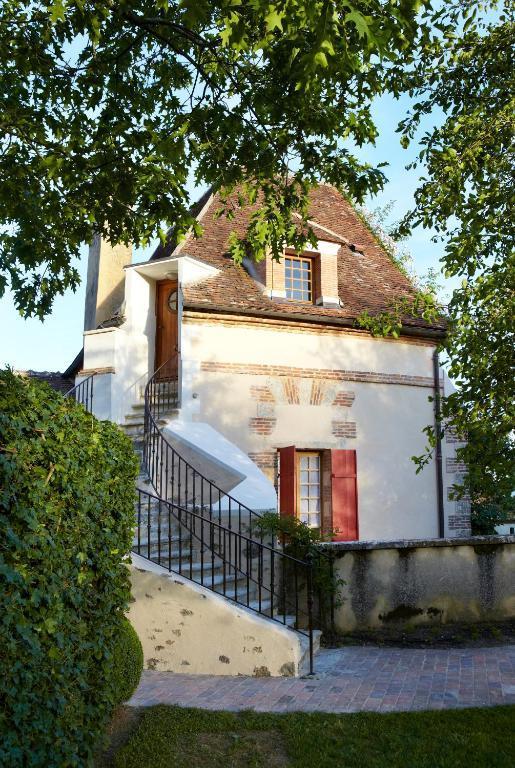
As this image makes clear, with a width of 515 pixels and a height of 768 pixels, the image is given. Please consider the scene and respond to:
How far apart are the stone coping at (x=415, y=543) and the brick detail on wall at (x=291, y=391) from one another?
4.62m

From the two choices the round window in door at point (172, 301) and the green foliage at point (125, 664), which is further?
the round window in door at point (172, 301)

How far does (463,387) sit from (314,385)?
Result: 4879mm

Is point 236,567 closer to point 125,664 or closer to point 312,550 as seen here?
point 312,550

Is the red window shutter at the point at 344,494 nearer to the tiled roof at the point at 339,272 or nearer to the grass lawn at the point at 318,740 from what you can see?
the tiled roof at the point at 339,272

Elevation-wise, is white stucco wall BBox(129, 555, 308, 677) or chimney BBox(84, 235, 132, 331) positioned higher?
chimney BBox(84, 235, 132, 331)

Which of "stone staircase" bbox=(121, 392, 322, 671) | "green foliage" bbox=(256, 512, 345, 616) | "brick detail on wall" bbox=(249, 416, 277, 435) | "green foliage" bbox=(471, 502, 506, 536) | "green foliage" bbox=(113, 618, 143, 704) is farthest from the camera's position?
"green foliage" bbox=(471, 502, 506, 536)

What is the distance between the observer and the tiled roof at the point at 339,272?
1320 cm

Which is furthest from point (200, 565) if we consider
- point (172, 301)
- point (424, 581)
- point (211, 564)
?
point (172, 301)

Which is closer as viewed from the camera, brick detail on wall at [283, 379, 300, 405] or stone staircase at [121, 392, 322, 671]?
stone staircase at [121, 392, 322, 671]

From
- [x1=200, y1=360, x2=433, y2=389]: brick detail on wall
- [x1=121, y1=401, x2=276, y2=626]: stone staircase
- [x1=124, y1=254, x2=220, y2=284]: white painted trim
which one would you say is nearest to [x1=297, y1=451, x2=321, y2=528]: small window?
[x1=200, y1=360, x2=433, y2=389]: brick detail on wall

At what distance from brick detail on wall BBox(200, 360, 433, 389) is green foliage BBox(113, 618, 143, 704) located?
7235mm

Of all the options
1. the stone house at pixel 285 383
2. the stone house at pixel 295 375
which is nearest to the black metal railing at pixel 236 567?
the stone house at pixel 285 383

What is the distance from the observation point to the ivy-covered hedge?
345 cm

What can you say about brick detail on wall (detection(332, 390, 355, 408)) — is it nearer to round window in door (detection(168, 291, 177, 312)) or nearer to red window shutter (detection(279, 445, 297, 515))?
red window shutter (detection(279, 445, 297, 515))
